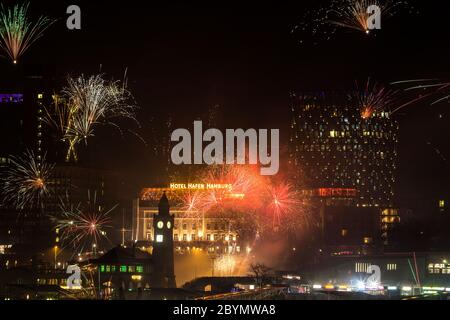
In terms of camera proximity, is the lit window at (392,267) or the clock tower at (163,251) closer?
the clock tower at (163,251)

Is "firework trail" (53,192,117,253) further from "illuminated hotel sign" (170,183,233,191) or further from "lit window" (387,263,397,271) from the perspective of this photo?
"lit window" (387,263,397,271)

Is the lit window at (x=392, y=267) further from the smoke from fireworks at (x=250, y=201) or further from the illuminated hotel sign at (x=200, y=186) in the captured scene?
the illuminated hotel sign at (x=200, y=186)

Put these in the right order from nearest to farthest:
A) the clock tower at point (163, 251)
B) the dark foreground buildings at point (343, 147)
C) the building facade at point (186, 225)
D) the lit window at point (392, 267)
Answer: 1. the clock tower at point (163, 251)
2. the lit window at point (392, 267)
3. the building facade at point (186, 225)
4. the dark foreground buildings at point (343, 147)

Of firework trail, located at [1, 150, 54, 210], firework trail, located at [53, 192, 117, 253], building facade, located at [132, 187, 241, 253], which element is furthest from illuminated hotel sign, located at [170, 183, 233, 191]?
firework trail, located at [1, 150, 54, 210]

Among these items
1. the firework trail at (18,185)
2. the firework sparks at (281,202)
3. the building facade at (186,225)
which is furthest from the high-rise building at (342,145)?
the firework trail at (18,185)
